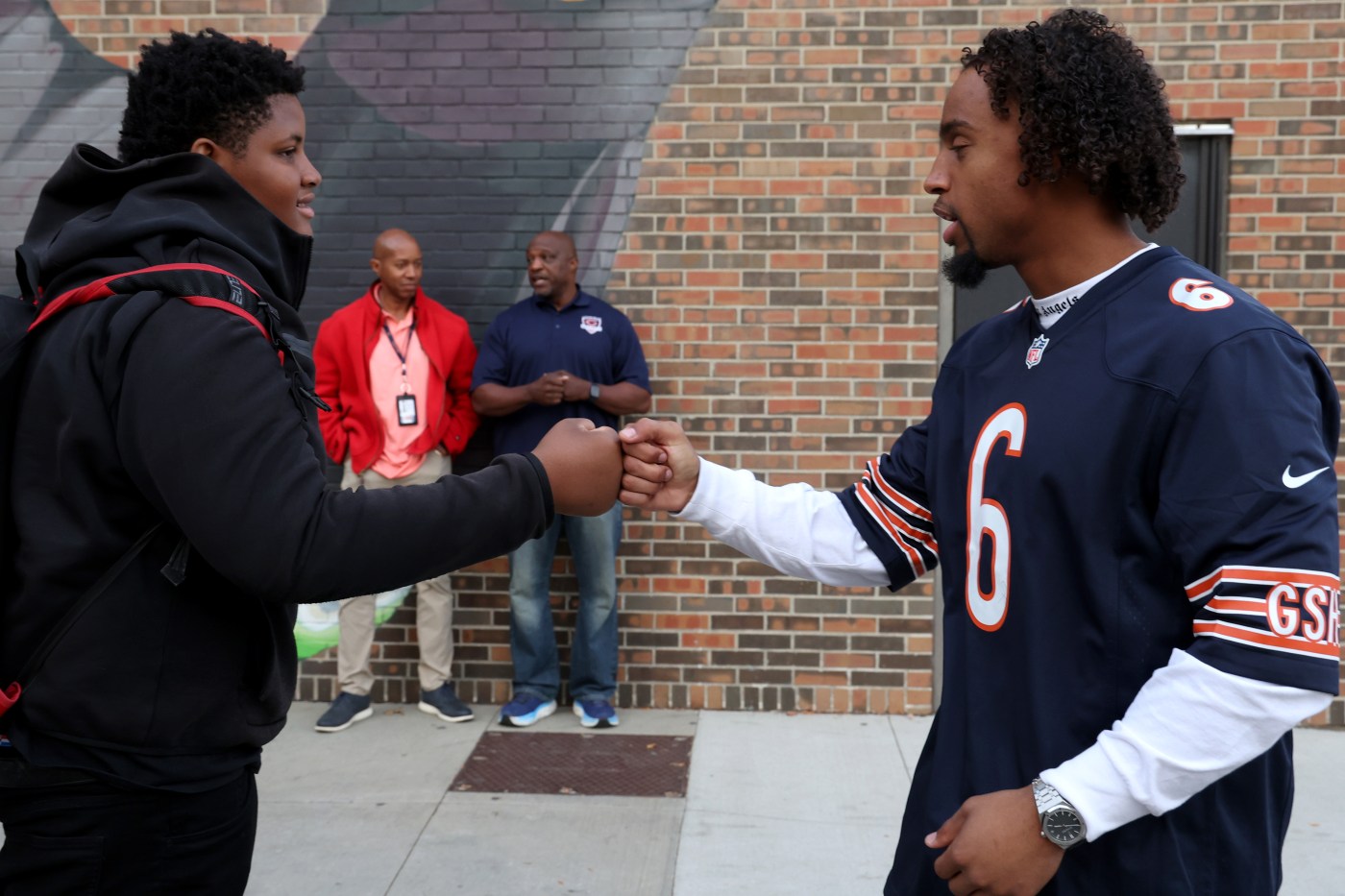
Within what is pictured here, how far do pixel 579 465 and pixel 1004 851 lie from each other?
37.7 inches

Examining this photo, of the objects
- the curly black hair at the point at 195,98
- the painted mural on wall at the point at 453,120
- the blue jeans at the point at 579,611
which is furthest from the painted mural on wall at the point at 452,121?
the curly black hair at the point at 195,98

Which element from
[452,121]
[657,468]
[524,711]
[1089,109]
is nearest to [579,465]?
[657,468]

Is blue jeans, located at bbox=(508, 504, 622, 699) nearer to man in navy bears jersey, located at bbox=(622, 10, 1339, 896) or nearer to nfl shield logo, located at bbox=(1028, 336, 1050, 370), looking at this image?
man in navy bears jersey, located at bbox=(622, 10, 1339, 896)

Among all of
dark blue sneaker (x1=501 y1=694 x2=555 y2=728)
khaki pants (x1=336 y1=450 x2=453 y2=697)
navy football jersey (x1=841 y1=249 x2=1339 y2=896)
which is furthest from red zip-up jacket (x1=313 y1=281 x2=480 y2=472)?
navy football jersey (x1=841 y1=249 x2=1339 y2=896)

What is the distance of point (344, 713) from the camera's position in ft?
18.9

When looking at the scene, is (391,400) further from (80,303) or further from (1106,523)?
(1106,523)

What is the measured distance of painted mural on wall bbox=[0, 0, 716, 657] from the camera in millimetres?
5848

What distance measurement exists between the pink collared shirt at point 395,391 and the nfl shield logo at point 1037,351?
4.18 meters

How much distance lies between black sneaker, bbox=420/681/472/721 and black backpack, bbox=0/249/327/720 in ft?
13.5

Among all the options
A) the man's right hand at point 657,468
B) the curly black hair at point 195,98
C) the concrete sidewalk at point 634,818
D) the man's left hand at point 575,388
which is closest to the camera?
the curly black hair at point 195,98

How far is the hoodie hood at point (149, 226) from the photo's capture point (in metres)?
1.88

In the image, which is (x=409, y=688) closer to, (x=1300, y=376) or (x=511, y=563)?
(x=511, y=563)

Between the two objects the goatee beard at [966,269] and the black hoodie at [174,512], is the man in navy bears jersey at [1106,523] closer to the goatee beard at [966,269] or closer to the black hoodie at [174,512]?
the goatee beard at [966,269]

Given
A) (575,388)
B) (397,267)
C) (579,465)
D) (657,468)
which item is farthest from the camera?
(397,267)
